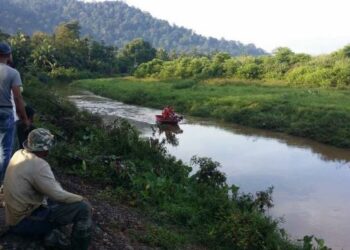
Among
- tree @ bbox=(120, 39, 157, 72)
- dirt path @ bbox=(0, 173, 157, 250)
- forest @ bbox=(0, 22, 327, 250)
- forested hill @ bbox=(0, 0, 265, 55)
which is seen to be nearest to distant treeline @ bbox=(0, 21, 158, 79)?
tree @ bbox=(120, 39, 157, 72)

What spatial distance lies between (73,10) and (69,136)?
193 meters

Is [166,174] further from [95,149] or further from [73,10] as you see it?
[73,10]

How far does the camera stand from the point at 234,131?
22.1m

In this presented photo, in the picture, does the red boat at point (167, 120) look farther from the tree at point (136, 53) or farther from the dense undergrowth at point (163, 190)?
the tree at point (136, 53)

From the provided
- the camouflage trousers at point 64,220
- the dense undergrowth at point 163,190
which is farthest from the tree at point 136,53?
the camouflage trousers at point 64,220

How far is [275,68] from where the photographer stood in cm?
4012

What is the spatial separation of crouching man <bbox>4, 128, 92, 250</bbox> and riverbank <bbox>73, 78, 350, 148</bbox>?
15734mm

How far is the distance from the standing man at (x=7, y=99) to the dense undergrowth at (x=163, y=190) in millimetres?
2169

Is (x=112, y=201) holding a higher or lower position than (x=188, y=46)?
lower

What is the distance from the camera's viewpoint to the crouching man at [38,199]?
4492 millimetres

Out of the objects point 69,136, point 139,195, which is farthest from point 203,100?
point 139,195

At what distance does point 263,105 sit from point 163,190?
16.8m

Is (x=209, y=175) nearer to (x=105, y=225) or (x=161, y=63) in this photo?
(x=105, y=225)

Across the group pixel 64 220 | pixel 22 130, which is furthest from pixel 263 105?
pixel 64 220
